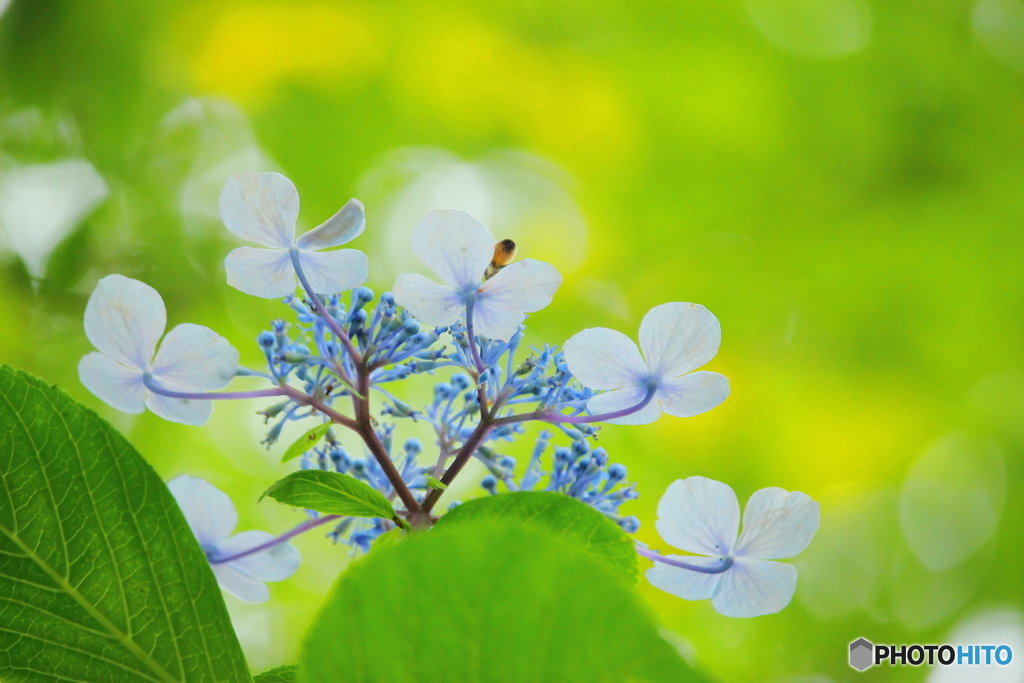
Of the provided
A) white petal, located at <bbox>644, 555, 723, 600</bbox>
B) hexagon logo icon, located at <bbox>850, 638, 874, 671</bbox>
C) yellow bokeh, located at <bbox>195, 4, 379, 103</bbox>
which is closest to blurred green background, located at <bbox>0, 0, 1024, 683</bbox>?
yellow bokeh, located at <bbox>195, 4, 379, 103</bbox>

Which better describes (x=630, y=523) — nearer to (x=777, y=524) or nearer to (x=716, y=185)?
(x=777, y=524)

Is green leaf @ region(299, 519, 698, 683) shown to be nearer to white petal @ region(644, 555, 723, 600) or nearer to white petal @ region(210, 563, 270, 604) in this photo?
white petal @ region(644, 555, 723, 600)

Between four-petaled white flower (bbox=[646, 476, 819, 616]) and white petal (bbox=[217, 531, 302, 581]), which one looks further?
white petal (bbox=[217, 531, 302, 581])

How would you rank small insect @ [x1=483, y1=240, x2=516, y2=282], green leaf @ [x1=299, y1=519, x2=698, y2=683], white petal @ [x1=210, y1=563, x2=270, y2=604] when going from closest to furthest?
green leaf @ [x1=299, y1=519, x2=698, y2=683]
small insect @ [x1=483, y1=240, x2=516, y2=282]
white petal @ [x1=210, y1=563, x2=270, y2=604]

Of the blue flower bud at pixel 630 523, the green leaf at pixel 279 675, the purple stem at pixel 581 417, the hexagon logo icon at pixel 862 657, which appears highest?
the hexagon logo icon at pixel 862 657

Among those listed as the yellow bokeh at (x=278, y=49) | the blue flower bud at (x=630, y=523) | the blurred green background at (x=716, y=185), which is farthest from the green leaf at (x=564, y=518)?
the yellow bokeh at (x=278, y=49)

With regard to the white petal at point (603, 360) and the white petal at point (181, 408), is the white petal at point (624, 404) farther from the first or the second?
the white petal at point (181, 408)

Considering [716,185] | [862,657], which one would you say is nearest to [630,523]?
[862,657]
